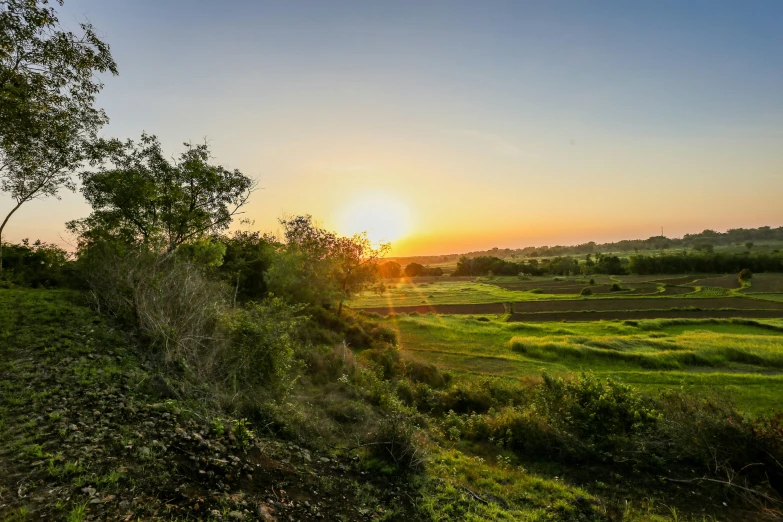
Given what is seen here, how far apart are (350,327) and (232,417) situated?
66.9ft

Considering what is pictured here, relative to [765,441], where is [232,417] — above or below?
above

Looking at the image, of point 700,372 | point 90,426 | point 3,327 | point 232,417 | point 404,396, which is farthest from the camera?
point 700,372

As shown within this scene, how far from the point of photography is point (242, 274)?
1035 inches

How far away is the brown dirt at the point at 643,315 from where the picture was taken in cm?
4762

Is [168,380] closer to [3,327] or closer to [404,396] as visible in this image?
[3,327]

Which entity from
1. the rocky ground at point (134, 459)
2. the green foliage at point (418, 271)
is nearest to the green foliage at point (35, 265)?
the rocky ground at point (134, 459)

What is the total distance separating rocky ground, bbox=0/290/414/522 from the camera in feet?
15.8

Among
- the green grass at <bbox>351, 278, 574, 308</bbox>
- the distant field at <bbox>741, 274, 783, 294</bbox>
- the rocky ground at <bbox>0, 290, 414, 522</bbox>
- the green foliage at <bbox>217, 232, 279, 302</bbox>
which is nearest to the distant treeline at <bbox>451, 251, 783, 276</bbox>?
the distant field at <bbox>741, 274, 783, 294</bbox>

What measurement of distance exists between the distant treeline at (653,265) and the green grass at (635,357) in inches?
2953

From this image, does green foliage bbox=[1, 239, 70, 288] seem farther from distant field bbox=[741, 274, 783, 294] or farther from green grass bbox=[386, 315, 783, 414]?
distant field bbox=[741, 274, 783, 294]

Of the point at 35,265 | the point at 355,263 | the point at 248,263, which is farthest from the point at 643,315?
the point at 35,265

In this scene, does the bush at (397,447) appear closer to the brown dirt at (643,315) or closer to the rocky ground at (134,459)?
the rocky ground at (134,459)

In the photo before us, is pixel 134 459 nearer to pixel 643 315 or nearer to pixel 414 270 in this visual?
pixel 643 315

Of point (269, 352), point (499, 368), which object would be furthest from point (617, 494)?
point (499, 368)
